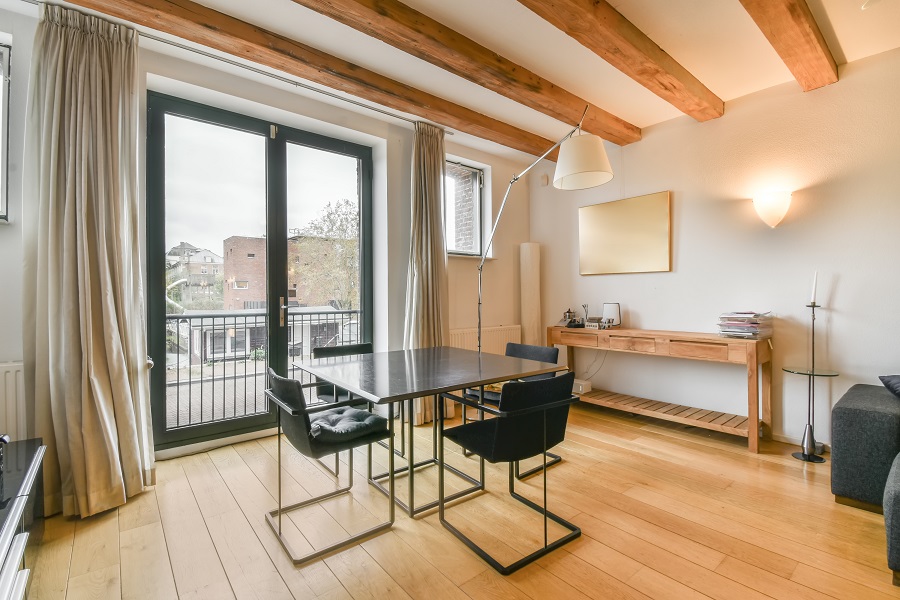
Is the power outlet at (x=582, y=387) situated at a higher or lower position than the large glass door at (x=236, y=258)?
lower

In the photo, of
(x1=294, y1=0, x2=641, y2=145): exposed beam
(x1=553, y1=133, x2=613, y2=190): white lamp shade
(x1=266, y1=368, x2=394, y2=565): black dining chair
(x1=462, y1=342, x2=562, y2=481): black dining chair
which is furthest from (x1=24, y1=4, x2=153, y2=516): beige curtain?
(x1=553, y1=133, x2=613, y2=190): white lamp shade

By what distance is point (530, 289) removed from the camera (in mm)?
4746

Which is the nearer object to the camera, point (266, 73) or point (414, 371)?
point (414, 371)

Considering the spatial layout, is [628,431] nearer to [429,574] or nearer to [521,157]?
[429,574]

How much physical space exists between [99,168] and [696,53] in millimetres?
3766

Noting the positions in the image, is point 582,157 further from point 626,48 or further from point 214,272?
point 214,272

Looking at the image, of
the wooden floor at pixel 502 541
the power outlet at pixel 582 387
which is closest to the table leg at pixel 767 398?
the wooden floor at pixel 502 541

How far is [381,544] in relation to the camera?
193 centimetres

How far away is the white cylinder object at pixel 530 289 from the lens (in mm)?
4738

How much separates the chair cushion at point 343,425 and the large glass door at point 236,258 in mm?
1129

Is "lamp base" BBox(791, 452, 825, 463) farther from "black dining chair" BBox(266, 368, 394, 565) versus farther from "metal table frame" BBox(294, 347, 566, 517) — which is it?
"black dining chair" BBox(266, 368, 394, 565)

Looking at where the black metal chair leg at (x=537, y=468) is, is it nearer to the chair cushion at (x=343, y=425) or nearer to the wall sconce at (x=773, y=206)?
the chair cushion at (x=343, y=425)

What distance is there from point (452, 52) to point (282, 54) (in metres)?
1.07

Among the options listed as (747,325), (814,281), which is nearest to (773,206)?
(814,281)
